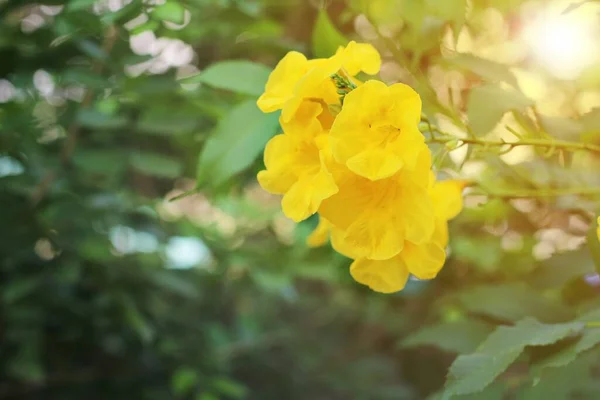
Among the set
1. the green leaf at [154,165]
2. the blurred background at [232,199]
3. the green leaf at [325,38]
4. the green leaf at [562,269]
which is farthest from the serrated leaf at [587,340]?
the green leaf at [154,165]

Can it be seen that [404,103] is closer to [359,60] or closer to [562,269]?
[359,60]

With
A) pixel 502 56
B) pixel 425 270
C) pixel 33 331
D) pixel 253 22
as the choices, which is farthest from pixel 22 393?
pixel 502 56

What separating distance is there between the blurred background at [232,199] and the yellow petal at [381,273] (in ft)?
0.20

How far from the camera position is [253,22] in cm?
57

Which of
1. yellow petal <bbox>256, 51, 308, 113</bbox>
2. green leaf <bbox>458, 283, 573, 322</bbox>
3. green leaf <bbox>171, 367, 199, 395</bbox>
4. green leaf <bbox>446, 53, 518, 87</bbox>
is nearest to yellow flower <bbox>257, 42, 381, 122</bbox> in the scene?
yellow petal <bbox>256, 51, 308, 113</bbox>

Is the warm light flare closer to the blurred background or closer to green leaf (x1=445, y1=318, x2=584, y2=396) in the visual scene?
the blurred background

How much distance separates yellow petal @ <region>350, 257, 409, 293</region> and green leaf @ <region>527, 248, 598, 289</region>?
0.19 meters

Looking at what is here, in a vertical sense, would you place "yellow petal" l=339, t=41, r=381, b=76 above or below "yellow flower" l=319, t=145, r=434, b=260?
above

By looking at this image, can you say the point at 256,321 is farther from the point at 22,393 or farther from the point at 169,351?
the point at 22,393

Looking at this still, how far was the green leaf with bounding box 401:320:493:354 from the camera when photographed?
1.43 ft

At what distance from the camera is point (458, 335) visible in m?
0.45

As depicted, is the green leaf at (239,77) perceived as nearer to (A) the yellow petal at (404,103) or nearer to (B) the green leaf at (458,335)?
(A) the yellow petal at (404,103)

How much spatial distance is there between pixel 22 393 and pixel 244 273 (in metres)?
0.35

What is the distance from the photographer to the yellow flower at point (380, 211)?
0.91 ft
